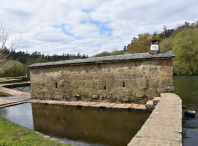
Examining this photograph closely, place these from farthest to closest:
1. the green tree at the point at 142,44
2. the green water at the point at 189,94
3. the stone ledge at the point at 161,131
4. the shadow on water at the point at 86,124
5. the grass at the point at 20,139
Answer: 1. the green tree at the point at 142,44
2. the green water at the point at 189,94
3. the shadow on water at the point at 86,124
4. the grass at the point at 20,139
5. the stone ledge at the point at 161,131

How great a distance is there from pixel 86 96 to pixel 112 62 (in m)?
2.36

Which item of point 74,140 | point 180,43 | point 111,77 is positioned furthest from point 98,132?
point 180,43

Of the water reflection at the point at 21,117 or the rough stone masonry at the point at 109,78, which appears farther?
the rough stone masonry at the point at 109,78

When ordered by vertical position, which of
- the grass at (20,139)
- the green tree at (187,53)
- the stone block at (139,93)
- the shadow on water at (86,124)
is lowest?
the shadow on water at (86,124)

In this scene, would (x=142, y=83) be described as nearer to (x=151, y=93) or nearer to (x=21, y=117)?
(x=151, y=93)

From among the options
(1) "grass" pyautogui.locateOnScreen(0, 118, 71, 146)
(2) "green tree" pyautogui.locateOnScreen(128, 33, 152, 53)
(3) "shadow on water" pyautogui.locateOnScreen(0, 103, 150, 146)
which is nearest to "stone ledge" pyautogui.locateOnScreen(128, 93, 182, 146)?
(3) "shadow on water" pyautogui.locateOnScreen(0, 103, 150, 146)

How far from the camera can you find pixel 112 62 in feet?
24.3

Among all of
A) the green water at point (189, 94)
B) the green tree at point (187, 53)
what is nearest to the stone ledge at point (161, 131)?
the green water at point (189, 94)

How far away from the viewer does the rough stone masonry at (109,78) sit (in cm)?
659

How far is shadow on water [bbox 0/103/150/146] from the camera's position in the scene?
13.1 ft

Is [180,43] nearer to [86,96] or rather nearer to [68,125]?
[86,96]

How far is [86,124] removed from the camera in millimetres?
5137

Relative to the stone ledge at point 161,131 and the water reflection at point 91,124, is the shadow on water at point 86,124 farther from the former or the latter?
the stone ledge at point 161,131

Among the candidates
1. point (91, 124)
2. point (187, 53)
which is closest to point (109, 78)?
point (91, 124)
